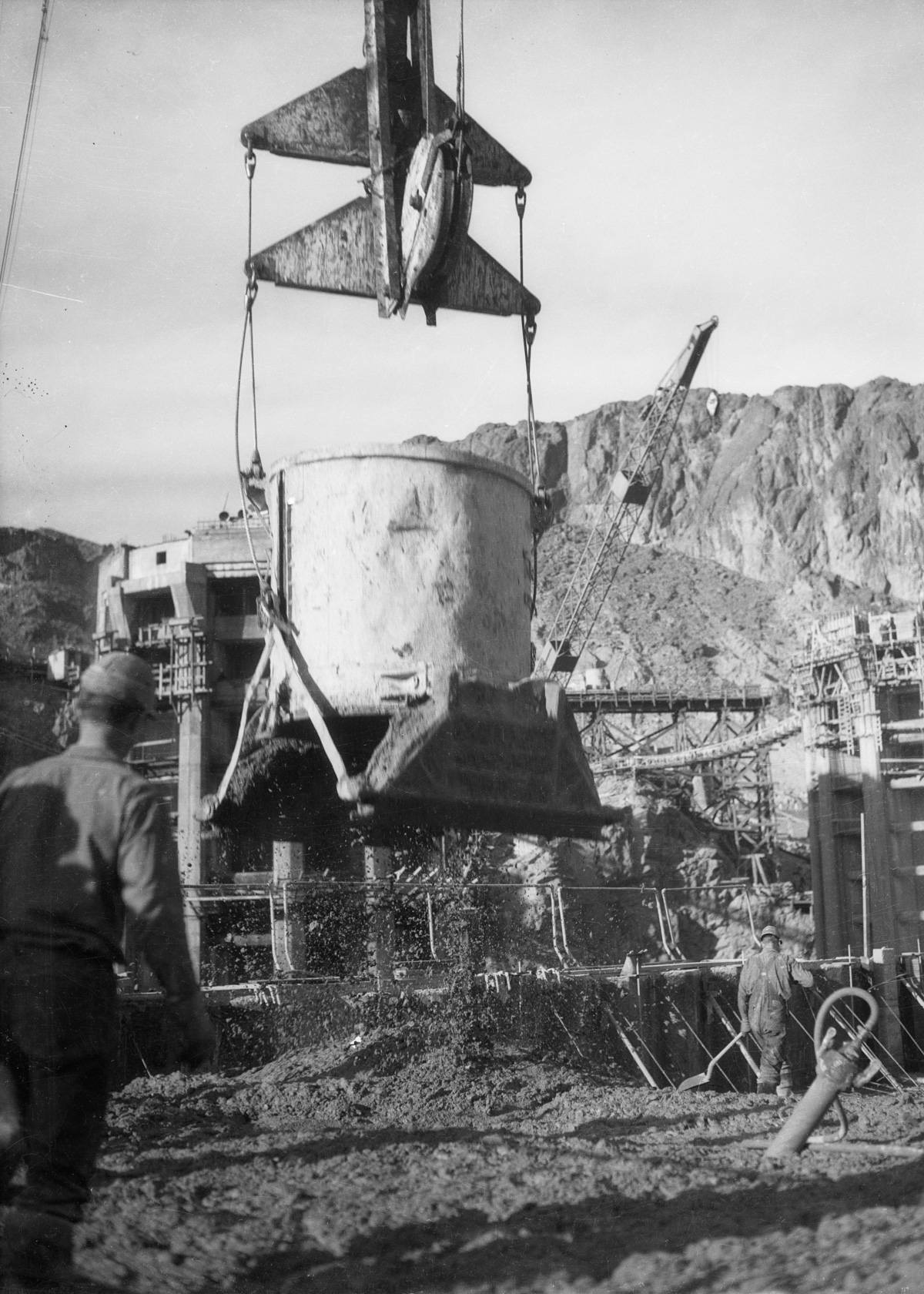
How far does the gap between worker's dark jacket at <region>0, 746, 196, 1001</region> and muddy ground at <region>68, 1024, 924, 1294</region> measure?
3.25ft

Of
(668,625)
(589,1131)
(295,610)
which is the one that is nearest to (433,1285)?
(295,610)

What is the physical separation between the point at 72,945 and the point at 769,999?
10393 mm

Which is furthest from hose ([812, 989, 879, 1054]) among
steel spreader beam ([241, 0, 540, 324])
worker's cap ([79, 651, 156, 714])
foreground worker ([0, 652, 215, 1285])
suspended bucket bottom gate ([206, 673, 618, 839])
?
steel spreader beam ([241, 0, 540, 324])

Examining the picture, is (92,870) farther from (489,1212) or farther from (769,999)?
(769,999)

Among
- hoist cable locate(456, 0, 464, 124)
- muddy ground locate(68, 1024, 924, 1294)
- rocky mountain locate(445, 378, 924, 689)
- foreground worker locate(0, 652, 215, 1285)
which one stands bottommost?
muddy ground locate(68, 1024, 924, 1294)

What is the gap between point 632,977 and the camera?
1944 centimetres

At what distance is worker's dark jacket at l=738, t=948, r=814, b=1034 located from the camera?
13.3 m

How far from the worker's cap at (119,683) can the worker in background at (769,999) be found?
979 cm

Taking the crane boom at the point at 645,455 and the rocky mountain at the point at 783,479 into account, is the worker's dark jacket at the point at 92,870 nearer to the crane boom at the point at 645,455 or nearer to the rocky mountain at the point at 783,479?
the crane boom at the point at 645,455

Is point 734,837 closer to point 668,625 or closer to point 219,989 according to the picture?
point 219,989

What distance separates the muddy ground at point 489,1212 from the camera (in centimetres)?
433

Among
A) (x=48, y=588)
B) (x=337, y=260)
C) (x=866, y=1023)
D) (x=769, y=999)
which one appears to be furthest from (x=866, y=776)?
(x=48, y=588)

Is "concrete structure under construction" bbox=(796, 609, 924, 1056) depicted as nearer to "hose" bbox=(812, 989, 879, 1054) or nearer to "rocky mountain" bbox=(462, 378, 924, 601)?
"hose" bbox=(812, 989, 879, 1054)

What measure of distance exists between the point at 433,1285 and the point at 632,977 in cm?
1552
